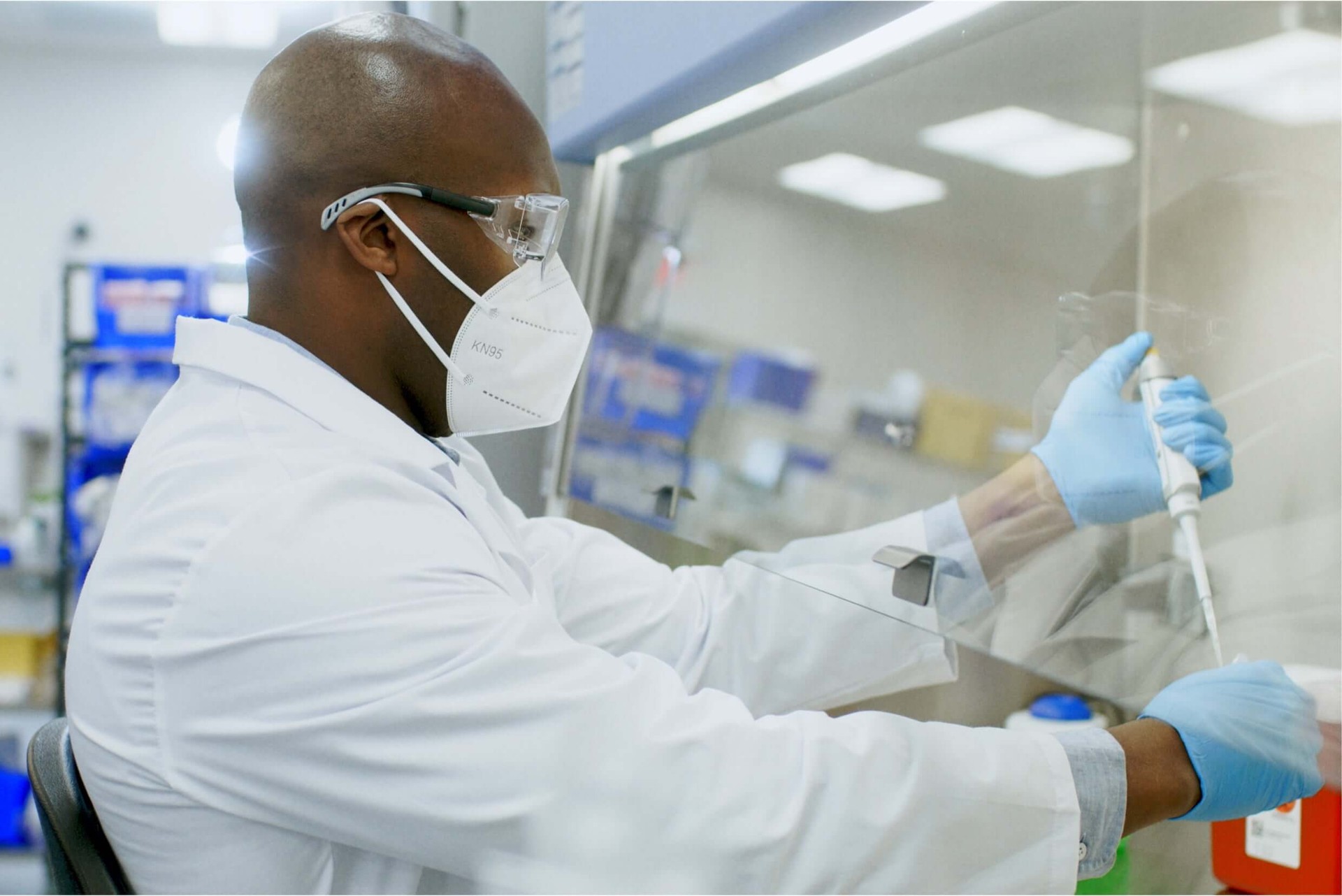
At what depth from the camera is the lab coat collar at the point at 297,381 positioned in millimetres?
917

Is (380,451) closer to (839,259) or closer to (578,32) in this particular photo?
(839,259)

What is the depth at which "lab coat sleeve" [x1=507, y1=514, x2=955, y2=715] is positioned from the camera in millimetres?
1156

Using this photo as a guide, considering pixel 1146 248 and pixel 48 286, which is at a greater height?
pixel 1146 248

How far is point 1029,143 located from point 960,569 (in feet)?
1.25

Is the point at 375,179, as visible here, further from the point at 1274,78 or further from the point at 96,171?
the point at 96,171

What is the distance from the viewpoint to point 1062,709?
1.37 meters

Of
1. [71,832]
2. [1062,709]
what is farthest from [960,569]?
[71,832]

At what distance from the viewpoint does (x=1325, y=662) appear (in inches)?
26.2

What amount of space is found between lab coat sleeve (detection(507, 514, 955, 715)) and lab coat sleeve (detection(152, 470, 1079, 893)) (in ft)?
1.14

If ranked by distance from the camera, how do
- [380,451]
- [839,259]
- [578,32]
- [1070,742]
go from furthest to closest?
[578,32] → [839,259] → [380,451] → [1070,742]

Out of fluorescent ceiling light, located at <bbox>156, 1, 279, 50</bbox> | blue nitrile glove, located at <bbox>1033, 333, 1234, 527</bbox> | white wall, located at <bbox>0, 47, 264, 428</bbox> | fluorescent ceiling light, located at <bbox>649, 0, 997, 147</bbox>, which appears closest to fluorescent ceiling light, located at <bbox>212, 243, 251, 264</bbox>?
white wall, located at <bbox>0, 47, 264, 428</bbox>

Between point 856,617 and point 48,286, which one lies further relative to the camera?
point 48,286

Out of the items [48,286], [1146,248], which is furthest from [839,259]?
[48,286]

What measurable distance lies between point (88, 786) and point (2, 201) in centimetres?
459
